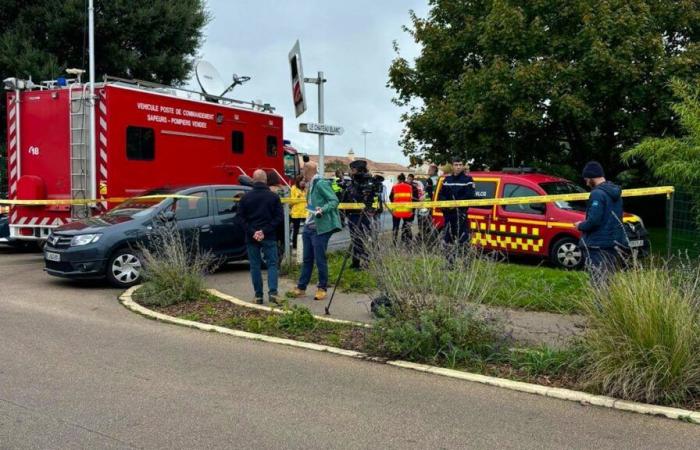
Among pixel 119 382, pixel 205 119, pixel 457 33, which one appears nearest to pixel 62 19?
pixel 205 119

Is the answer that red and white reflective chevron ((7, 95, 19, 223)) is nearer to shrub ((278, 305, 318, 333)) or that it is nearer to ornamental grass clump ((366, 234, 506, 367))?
shrub ((278, 305, 318, 333))

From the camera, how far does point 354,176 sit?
10.3m

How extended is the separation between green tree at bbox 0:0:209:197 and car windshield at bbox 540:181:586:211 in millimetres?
14377

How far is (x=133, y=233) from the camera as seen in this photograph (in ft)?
32.5

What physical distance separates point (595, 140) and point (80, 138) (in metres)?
11.2

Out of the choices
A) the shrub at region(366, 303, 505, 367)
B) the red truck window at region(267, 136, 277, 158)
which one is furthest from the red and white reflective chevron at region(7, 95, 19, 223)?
the shrub at region(366, 303, 505, 367)

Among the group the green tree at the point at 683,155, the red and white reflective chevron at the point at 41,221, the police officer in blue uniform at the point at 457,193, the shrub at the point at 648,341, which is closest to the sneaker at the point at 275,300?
the police officer in blue uniform at the point at 457,193

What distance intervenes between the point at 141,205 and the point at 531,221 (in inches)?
261

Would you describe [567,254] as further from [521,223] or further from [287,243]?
[287,243]

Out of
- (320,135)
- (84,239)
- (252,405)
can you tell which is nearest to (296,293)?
(320,135)

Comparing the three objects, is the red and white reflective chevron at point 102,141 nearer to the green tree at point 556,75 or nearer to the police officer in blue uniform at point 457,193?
the police officer in blue uniform at point 457,193

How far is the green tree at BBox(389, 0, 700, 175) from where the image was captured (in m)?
13.2

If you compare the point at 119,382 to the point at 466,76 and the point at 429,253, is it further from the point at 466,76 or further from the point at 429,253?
the point at 466,76

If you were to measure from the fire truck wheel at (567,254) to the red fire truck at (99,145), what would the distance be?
23.6 feet
